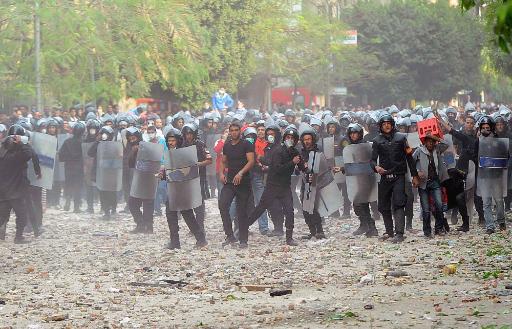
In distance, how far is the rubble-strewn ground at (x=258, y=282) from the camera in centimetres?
1108

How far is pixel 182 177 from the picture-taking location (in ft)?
57.0

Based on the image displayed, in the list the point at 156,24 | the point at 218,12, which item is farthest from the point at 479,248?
the point at 218,12

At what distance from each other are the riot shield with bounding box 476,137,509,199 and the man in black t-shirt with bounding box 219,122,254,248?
3029 millimetres

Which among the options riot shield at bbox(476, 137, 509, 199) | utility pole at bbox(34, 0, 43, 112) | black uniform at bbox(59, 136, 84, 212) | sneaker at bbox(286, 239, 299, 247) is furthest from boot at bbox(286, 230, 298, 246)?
utility pole at bbox(34, 0, 43, 112)

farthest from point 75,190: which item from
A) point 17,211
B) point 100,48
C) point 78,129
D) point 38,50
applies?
point 100,48

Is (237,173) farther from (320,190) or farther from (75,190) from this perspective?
(75,190)

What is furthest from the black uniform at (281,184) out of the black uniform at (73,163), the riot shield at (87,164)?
the black uniform at (73,163)

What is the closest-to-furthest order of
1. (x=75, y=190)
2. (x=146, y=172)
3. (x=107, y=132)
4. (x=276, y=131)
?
(x=276, y=131), (x=146, y=172), (x=107, y=132), (x=75, y=190)

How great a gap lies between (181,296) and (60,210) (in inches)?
481

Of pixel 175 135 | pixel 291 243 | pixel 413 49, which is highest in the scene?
pixel 413 49

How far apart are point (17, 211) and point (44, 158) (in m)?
1.71

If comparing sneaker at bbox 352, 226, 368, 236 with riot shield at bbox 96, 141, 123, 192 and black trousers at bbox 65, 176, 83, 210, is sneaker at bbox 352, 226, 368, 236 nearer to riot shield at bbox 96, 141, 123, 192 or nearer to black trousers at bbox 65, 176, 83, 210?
riot shield at bbox 96, 141, 123, 192

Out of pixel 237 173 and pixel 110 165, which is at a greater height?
pixel 110 165

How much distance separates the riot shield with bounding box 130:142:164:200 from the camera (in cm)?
1959
